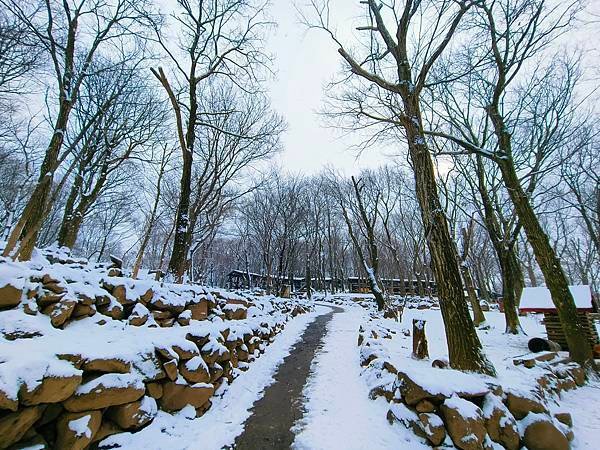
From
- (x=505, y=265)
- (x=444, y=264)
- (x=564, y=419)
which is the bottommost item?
(x=564, y=419)

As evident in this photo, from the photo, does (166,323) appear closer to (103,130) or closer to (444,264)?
(444,264)

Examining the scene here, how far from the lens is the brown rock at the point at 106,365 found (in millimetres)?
2572

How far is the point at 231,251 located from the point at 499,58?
34.2 metres

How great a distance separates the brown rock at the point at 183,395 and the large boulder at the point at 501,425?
3368 millimetres

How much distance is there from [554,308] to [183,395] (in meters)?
9.67

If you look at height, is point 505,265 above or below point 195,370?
above

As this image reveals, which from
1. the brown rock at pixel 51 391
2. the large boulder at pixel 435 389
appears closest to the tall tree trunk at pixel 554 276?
the large boulder at pixel 435 389

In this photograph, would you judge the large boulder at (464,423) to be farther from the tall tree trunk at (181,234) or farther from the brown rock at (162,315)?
the tall tree trunk at (181,234)

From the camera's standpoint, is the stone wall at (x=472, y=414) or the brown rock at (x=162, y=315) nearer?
the stone wall at (x=472, y=414)

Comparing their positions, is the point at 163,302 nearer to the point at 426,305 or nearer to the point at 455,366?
the point at 455,366

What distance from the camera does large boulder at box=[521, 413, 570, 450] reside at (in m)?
2.75

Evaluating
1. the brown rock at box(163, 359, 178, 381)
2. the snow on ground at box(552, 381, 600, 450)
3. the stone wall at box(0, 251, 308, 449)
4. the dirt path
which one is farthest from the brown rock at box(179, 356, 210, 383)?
the snow on ground at box(552, 381, 600, 450)

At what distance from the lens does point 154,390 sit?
10.4ft

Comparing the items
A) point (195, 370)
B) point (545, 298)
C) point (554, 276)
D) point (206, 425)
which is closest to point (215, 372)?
point (195, 370)
